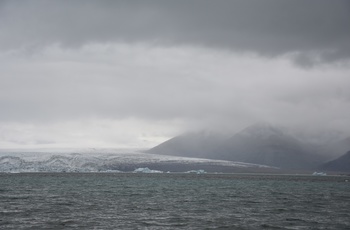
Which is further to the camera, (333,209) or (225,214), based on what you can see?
(333,209)

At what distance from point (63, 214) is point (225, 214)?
18.1 metres

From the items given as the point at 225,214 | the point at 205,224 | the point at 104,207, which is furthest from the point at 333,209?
the point at 104,207

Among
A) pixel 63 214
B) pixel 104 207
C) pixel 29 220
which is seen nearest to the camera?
pixel 29 220

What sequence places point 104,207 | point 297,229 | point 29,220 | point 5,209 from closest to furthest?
point 297,229
point 29,220
point 5,209
point 104,207

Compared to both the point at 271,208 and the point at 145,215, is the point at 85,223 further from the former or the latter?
the point at 271,208

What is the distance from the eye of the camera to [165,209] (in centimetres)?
5381

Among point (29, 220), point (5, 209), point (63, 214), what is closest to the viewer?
point (29, 220)

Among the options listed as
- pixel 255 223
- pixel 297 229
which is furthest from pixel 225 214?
pixel 297 229

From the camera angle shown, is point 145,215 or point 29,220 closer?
point 29,220

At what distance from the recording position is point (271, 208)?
57.0m

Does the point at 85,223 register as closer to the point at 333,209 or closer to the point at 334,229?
the point at 334,229

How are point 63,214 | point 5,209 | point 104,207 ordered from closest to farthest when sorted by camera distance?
point 63,214, point 5,209, point 104,207

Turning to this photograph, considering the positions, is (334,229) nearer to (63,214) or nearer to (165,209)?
(165,209)

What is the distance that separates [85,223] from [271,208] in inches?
1066
